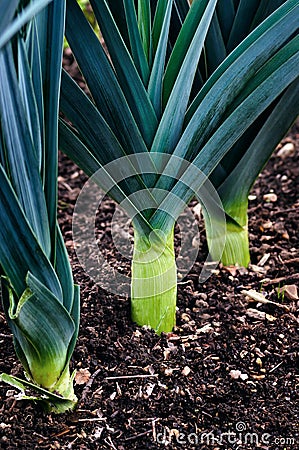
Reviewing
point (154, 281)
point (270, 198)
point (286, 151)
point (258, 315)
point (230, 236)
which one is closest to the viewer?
point (154, 281)

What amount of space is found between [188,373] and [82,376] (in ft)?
0.73

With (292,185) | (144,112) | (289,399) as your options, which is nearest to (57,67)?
(144,112)

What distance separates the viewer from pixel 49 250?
3.92 ft

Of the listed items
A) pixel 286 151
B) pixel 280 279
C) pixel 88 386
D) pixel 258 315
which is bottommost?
pixel 88 386

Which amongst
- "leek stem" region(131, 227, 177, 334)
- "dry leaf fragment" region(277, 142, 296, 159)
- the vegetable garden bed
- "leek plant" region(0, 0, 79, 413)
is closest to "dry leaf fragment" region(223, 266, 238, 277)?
the vegetable garden bed

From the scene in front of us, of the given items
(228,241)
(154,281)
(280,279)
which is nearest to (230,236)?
(228,241)

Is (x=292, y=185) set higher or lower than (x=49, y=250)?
higher

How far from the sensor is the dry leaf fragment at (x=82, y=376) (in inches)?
54.9

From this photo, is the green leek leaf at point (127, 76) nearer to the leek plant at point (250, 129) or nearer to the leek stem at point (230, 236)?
the leek plant at point (250, 129)

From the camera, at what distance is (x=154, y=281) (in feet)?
4.76

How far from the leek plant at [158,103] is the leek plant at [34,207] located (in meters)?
0.13

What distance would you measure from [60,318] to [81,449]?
0.84ft

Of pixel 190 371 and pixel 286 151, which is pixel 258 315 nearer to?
pixel 190 371

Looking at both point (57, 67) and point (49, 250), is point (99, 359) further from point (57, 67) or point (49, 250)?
point (57, 67)
